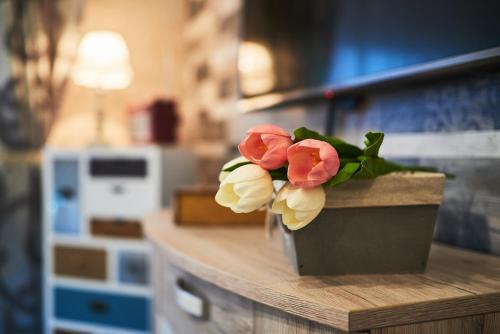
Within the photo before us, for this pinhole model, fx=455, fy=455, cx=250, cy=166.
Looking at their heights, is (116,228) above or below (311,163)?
below

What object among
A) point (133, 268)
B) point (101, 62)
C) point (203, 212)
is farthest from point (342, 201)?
point (101, 62)

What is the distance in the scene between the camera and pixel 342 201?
0.65 meters

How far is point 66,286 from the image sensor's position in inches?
80.6

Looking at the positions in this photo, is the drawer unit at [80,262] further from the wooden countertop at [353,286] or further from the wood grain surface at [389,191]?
the wood grain surface at [389,191]

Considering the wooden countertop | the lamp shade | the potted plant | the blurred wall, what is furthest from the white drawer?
the potted plant

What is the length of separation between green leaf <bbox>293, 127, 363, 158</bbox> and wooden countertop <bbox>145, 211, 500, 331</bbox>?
0.18 m

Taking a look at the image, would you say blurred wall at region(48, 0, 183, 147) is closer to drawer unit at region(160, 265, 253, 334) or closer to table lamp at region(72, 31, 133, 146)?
table lamp at region(72, 31, 133, 146)

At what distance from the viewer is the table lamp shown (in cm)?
211

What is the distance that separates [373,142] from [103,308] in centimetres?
169

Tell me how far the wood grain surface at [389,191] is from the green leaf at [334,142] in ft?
0.14

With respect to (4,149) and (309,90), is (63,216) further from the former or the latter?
(309,90)

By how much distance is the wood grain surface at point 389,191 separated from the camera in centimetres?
65

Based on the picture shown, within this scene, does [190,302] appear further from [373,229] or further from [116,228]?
[116,228]

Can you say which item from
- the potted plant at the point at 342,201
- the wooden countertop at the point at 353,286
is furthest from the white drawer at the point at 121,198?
the potted plant at the point at 342,201
